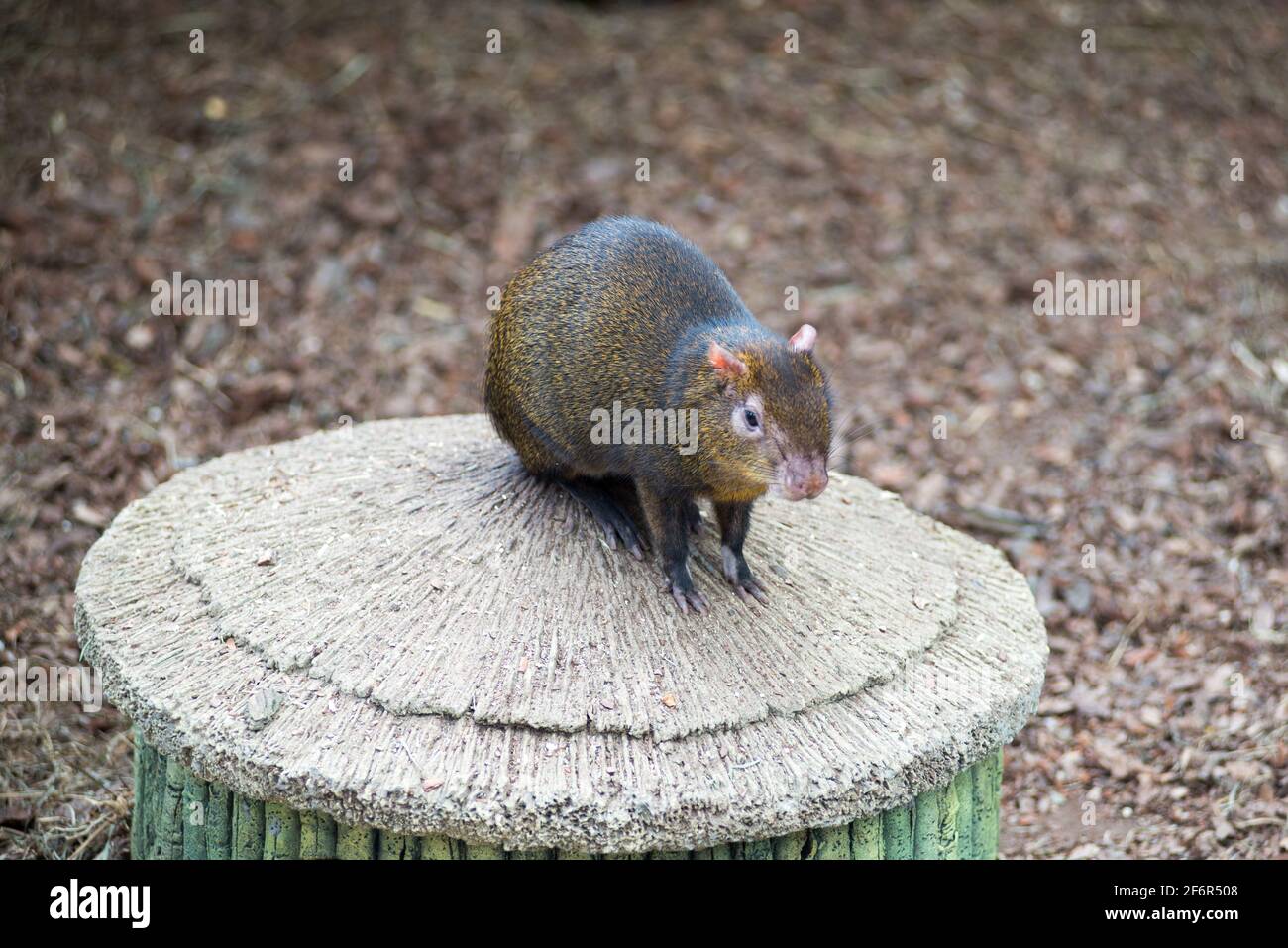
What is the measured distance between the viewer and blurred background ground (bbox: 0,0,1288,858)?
5477 millimetres

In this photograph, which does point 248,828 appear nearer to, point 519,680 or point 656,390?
point 519,680

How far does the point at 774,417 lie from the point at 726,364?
0.17 meters

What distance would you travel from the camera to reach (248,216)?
7312mm

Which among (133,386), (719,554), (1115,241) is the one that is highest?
(1115,241)

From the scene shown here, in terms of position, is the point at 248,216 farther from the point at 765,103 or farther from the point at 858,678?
the point at 858,678

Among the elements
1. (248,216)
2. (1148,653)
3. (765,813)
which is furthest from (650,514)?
(248,216)

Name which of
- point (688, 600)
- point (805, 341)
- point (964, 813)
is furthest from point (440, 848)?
point (805, 341)

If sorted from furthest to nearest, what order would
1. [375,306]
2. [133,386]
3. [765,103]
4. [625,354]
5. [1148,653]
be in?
1. [765,103]
2. [375,306]
3. [133,386]
4. [1148,653]
5. [625,354]

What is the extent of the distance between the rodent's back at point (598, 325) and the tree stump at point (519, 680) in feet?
0.77

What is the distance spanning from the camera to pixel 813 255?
24.8 feet

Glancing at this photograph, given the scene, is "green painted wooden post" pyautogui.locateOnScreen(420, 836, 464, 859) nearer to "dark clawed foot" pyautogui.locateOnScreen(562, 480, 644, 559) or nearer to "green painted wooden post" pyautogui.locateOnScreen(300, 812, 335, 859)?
"green painted wooden post" pyautogui.locateOnScreen(300, 812, 335, 859)

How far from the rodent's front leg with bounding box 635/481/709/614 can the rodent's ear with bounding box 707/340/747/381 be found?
1.21ft

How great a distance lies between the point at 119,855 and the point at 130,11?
543cm

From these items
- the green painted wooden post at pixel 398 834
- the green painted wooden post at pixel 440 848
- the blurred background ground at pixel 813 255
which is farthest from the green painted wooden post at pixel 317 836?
the blurred background ground at pixel 813 255
